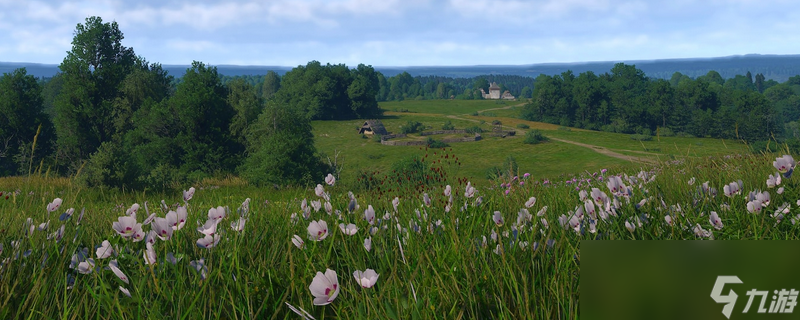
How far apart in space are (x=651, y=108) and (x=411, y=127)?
6275cm

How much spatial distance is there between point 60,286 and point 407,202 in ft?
9.08

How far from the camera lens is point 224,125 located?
5775 centimetres

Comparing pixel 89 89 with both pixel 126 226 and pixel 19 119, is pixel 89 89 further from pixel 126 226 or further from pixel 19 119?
pixel 126 226

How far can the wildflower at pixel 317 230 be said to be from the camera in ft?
8.30

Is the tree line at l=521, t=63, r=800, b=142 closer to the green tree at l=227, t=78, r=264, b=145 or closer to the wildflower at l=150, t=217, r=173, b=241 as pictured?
the green tree at l=227, t=78, r=264, b=145

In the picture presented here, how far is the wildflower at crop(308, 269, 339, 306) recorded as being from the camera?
1.75 m

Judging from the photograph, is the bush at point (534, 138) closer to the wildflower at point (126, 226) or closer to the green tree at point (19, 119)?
the green tree at point (19, 119)

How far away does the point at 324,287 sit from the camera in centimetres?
177

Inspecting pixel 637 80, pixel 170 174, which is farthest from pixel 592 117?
pixel 170 174

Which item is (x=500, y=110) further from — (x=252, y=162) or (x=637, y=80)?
(x=252, y=162)

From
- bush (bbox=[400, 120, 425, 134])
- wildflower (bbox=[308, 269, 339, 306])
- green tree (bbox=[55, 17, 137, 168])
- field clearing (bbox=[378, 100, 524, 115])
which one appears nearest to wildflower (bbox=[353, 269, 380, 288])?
wildflower (bbox=[308, 269, 339, 306])

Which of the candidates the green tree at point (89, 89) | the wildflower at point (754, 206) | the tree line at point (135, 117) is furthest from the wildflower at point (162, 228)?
the green tree at point (89, 89)

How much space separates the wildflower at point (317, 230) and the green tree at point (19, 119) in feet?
218

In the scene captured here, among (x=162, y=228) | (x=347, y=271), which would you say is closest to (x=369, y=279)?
(x=347, y=271)
